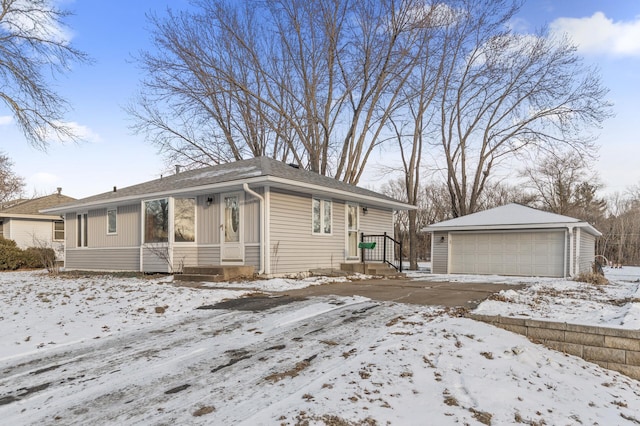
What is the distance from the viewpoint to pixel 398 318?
18.9ft

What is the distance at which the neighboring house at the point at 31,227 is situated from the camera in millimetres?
21719

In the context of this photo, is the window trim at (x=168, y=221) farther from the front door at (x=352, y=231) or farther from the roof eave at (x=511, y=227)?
the roof eave at (x=511, y=227)

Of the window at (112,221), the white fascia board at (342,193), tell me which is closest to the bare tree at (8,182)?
the window at (112,221)

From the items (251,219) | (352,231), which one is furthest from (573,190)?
(251,219)

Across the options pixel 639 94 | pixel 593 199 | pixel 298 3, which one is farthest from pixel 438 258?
pixel 593 199

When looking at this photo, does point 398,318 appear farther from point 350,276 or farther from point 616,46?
point 616,46

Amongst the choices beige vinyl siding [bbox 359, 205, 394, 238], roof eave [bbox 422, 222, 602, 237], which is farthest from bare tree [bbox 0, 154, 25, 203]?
roof eave [bbox 422, 222, 602, 237]

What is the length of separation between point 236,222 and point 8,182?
28.7 metres

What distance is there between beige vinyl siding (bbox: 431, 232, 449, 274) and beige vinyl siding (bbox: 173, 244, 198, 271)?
10466mm

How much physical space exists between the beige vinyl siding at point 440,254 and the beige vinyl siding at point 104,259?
11.8 meters

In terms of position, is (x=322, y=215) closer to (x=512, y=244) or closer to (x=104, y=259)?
(x=104, y=259)

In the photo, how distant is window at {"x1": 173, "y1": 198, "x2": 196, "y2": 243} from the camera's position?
40.6 ft

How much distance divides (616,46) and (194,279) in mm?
13121

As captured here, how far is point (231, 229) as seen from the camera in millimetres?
11828
